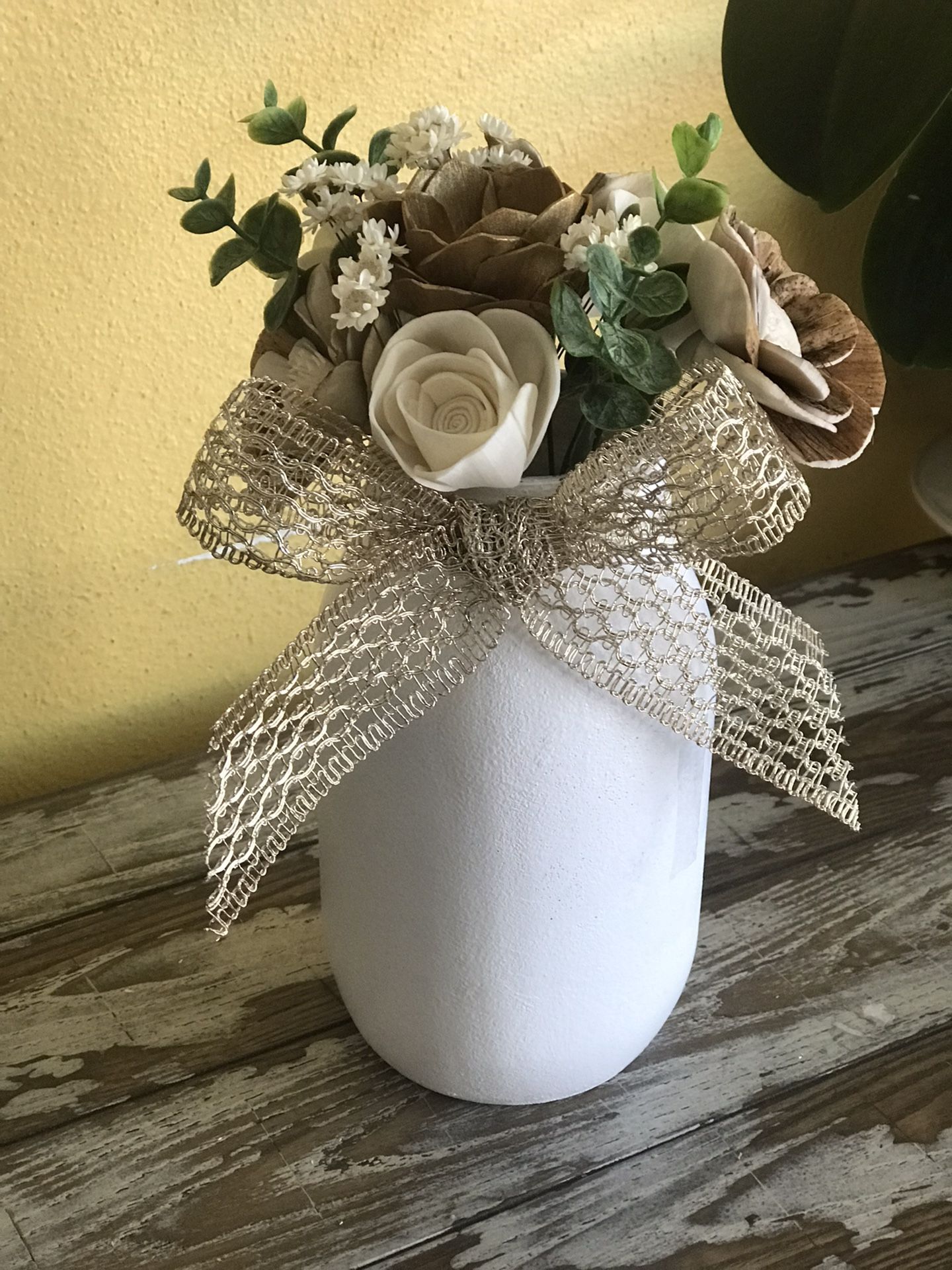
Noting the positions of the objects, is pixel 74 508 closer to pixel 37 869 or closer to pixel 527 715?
pixel 37 869

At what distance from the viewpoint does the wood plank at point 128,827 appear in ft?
2.23

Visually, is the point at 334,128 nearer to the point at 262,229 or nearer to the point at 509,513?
the point at 262,229

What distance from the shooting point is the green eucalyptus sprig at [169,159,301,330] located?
1.46ft

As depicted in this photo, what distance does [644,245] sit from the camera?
40 cm

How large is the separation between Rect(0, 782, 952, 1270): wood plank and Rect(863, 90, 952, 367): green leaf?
325mm

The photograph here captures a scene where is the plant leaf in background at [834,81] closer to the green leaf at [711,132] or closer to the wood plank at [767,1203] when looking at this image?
the green leaf at [711,132]

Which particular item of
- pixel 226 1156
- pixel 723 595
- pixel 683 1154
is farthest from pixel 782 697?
pixel 226 1156

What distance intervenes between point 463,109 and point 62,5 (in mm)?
238

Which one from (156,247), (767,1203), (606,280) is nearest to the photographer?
(606,280)

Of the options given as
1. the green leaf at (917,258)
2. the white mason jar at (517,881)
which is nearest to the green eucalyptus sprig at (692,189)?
the white mason jar at (517,881)

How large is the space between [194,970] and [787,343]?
411mm

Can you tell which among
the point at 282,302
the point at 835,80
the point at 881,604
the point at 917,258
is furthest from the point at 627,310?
the point at 881,604

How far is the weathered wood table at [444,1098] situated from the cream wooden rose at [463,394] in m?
0.29

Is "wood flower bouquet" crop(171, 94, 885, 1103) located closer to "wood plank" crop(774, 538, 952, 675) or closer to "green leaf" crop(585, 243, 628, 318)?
"green leaf" crop(585, 243, 628, 318)
